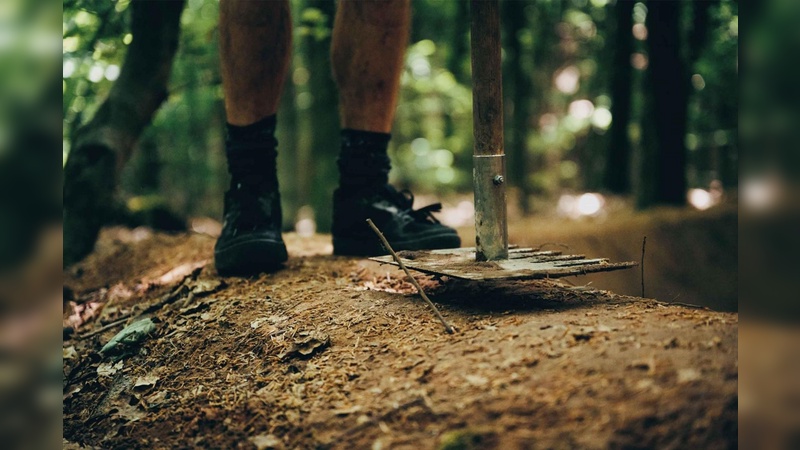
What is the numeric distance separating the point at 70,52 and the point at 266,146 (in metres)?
1.54

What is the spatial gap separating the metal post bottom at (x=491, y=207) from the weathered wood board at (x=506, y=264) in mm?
55

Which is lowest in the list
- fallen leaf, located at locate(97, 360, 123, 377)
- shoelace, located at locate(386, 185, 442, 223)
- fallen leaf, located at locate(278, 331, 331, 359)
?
fallen leaf, located at locate(97, 360, 123, 377)

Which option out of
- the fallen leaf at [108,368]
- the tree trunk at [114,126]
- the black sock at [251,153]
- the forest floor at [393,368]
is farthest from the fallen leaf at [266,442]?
the tree trunk at [114,126]

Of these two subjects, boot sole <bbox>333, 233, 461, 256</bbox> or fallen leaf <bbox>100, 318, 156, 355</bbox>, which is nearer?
fallen leaf <bbox>100, 318, 156, 355</bbox>

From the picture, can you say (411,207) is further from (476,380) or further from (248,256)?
→ (476,380)

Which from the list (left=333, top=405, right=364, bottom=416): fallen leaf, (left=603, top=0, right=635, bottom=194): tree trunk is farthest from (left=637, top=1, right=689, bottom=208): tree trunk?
(left=333, top=405, right=364, bottom=416): fallen leaf

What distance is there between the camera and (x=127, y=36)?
151 inches

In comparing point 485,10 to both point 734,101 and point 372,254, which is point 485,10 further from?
point 734,101

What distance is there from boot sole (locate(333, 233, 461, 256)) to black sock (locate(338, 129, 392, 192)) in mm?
238

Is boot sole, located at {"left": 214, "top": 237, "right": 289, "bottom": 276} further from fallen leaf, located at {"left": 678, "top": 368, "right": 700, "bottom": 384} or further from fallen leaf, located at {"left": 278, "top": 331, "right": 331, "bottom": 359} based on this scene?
fallen leaf, located at {"left": 678, "top": 368, "right": 700, "bottom": 384}

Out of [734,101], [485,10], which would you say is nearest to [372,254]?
[485,10]

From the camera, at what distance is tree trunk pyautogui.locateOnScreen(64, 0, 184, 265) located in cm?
364

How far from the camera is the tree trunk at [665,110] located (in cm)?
679

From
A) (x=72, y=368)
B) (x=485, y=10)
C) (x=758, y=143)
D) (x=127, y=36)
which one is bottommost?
(x=72, y=368)
